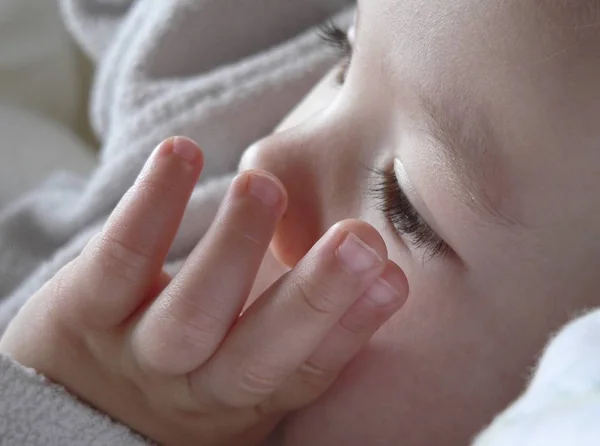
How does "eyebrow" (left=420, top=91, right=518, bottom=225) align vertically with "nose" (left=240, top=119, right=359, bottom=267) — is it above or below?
above

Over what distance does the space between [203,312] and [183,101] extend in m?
0.46

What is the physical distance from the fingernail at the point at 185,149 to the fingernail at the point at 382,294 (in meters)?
0.14

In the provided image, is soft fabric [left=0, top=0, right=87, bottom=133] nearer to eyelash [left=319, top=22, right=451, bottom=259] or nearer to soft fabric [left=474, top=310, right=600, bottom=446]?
eyelash [left=319, top=22, right=451, bottom=259]

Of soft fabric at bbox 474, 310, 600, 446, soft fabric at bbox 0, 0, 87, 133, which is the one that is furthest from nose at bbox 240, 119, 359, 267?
soft fabric at bbox 0, 0, 87, 133

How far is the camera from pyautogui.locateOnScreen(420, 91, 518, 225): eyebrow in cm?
40

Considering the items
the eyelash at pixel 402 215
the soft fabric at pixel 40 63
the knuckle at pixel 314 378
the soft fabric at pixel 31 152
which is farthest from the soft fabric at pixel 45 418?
the soft fabric at pixel 40 63

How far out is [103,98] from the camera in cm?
99

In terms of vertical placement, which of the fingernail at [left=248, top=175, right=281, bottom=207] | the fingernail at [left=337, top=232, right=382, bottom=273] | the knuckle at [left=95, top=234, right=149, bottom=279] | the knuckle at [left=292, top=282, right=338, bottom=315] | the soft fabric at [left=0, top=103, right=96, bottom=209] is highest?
the fingernail at [left=337, top=232, right=382, bottom=273]

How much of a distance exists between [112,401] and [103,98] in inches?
22.5

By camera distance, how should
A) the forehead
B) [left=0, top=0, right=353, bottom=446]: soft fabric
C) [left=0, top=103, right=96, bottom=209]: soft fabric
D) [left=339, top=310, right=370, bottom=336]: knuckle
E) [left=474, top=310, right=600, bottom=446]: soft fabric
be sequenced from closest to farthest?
1. [left=474, top=310, right=600, bottom=446]: soft fabric
2. the forehead
3. [left=339, top=310, right=370, bottom=336]: knuckle
4. [left=0, top=0, right=353, bottom=446]: soft fabric
5. [left=0, top=103, right=96, bottom=209]: soft fabric

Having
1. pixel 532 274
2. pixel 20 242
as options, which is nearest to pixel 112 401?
pixel 532 274

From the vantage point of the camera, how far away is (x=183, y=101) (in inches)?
33.7

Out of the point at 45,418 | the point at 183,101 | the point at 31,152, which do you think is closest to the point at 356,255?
the point at 45,418

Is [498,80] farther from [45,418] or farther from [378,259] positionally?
[45,418]
